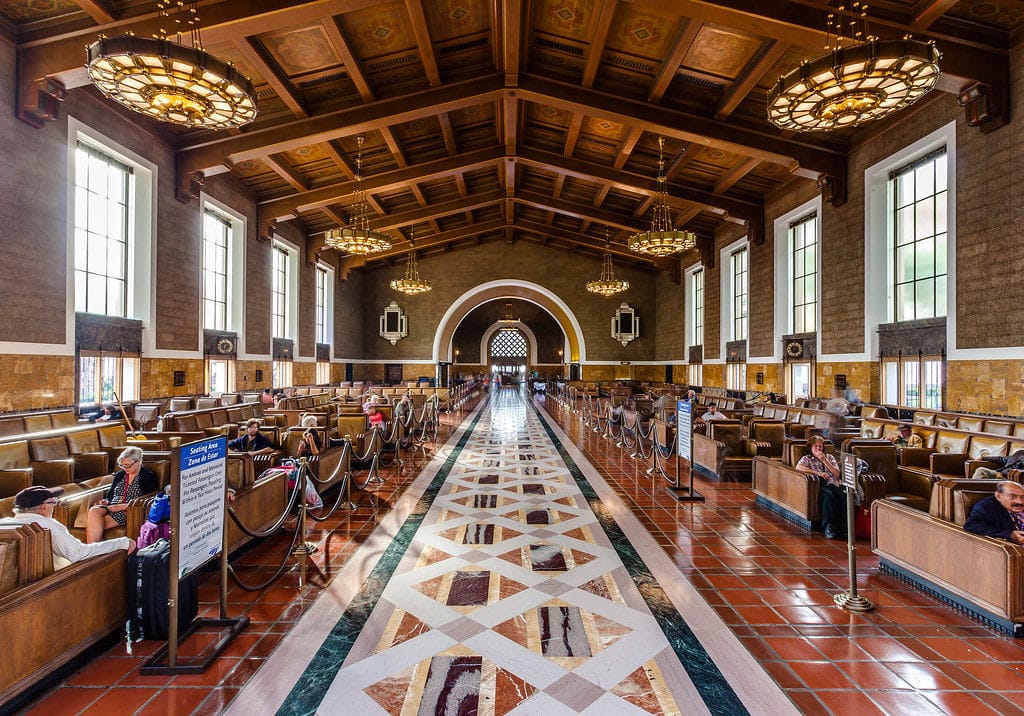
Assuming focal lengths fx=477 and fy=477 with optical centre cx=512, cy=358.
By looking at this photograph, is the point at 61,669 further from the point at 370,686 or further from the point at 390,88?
the point at 390,88

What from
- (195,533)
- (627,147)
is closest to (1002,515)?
(195,533)

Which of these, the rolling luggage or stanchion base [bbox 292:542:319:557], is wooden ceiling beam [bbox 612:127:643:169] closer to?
stanchion base [bbox 292:542:319:557]

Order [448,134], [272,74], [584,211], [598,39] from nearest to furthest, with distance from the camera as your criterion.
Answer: [598,39]
[272,74]
[448,134]
[584,211]

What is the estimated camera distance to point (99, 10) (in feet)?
A: 21.5

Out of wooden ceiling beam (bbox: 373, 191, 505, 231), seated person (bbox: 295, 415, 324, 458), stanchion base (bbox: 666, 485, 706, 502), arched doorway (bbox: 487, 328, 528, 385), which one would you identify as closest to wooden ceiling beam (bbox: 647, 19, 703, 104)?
stanchion base (bbox: 666, 485, 706, 502)

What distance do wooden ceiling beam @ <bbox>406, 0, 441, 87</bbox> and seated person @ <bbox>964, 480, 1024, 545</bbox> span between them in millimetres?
9067

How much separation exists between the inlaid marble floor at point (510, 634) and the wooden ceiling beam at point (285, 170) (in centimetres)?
1106

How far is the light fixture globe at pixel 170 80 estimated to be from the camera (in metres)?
4.85

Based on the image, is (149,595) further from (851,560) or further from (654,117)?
(654,117)

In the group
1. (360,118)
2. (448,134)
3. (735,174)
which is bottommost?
(735,174)

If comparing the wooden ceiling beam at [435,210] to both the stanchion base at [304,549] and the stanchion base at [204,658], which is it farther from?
the stanchion base at [204,658]

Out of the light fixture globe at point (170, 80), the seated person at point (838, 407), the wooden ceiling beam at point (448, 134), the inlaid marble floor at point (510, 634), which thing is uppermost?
the wooden ceiling beam at point (448, 134)

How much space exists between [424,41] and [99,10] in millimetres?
4686

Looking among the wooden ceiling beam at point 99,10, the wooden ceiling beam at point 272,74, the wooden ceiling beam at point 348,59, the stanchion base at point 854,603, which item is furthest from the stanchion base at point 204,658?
the wooden ceiling beam at point 348,59
